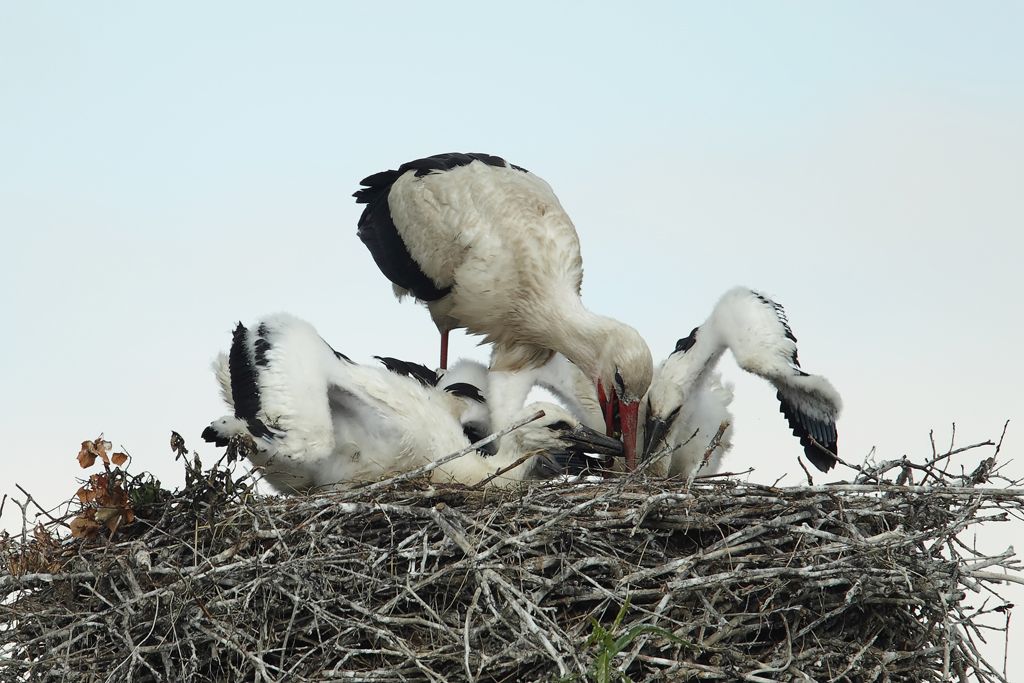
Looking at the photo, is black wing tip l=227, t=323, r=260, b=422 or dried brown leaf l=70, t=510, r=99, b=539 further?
black wing tip l=227, t=323, r=260, b=422

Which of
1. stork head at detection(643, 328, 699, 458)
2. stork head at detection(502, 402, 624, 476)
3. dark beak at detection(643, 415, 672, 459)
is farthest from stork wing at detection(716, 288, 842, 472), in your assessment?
stork head at detection(502, 402, 624, 476)

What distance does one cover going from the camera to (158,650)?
464cm

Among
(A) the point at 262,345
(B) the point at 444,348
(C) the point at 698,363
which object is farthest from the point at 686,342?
(A) the point at 262,345

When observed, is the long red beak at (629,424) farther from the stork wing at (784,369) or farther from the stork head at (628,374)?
the stork wing at (784,369)

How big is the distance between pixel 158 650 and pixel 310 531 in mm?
597

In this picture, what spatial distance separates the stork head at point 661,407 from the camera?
6.09m

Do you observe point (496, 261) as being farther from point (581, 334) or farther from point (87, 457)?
point (87, 457)

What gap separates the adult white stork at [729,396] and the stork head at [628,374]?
11cm

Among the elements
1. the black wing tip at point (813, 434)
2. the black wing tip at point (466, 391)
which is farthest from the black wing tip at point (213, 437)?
the black wing tip at point (813, 434)

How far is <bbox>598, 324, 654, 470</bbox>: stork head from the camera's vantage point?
604 cm

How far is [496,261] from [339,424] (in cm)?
132

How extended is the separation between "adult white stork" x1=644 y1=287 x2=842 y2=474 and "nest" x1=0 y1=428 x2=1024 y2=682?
91cm

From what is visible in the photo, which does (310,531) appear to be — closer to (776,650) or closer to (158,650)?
(158,650)

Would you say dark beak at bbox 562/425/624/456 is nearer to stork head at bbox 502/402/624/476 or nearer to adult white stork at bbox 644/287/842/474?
stork head at bbox 502/402/624/476
